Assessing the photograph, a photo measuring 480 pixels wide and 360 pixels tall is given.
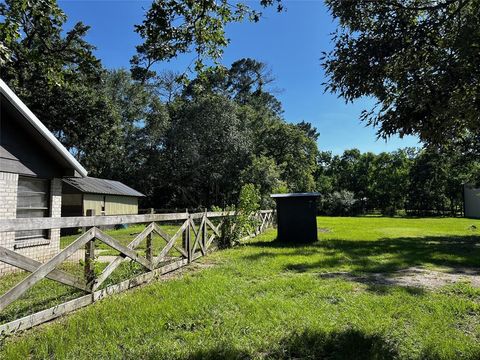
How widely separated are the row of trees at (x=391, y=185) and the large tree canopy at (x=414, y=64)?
151ft

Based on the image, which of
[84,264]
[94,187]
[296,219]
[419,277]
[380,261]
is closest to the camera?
[84,264]

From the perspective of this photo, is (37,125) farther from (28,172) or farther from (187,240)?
(187,240)

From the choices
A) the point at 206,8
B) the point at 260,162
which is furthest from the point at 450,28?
the point at 260,162

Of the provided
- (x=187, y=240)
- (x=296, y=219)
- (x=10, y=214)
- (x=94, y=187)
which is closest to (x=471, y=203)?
(x=296, y=219)

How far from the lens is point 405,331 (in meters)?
4.38

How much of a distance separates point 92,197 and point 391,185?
48.6 meters

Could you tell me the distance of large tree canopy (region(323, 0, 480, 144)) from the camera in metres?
3.79

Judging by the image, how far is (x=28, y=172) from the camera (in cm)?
944

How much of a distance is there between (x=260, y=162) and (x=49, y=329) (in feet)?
86.6

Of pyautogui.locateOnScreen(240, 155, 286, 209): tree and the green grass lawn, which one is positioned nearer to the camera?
the green grass lawn

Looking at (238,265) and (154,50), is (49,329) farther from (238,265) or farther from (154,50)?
(238,265)

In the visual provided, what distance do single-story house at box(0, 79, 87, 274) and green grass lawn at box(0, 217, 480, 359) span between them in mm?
4533

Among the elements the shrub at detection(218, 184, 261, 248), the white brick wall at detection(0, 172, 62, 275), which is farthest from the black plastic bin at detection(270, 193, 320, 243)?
the white brick wall at detection(0, 172, 62, 275)

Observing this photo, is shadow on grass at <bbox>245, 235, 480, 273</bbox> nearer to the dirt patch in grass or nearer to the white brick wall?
the dirt patch in grass
